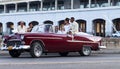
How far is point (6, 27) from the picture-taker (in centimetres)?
9475

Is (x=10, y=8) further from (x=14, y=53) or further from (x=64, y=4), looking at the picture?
(x=14, y=53)

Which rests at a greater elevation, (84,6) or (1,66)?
(84,6)

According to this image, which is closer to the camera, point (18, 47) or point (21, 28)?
point (18, 47)

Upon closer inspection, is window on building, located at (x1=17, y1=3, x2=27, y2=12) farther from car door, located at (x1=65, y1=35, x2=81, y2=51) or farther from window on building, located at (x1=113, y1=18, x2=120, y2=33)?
car door, located at (x1=65, y1=35, x2=81, y2=51)

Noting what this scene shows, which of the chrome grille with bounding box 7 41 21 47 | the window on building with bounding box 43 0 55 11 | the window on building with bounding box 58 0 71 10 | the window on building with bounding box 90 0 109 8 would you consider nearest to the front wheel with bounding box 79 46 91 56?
the chrome grille with bounding box 7 41 21 47

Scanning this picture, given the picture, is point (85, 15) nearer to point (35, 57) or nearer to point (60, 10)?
point (60, 10)

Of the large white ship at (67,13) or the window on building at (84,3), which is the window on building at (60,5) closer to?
the large white ship at (67,13)

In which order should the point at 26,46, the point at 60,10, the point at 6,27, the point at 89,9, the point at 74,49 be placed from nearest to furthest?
→ the point at 26,46 < the point at 74,49 < the point at 89,9 < the point at 60,10 < the point at 6,27

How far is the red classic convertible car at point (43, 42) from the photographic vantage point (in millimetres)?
21914

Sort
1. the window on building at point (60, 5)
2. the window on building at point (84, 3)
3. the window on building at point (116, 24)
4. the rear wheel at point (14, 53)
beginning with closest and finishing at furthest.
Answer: the rear wheel at point (14, 53), the window on building at point (116, 24), the window on building at point (84, 3), the window on building at point (60, 5)

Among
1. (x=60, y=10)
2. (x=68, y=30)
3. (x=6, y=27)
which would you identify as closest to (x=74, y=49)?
(x=68, y=30)

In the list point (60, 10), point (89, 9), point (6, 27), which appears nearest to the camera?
point (89, 9)

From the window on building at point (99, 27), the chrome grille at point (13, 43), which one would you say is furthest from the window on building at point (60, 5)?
the chrome grille at point (13, 43)

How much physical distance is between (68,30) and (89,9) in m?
54.7
